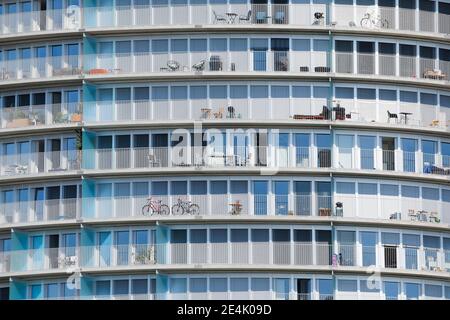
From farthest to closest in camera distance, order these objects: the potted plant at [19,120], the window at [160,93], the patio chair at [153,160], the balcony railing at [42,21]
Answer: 1. the balcony railing at [42,21]
2. the potted plant at [19,120]
3. the window at [160,93]
4. the patio chair at [153,160]

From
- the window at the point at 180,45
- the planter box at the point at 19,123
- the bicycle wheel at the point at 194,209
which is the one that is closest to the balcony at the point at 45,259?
the bicycle wheel at the point at 194,209

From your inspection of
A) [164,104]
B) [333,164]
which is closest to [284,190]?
[333,164]

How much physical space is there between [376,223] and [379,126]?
6.68 metres

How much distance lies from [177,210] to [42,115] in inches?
470

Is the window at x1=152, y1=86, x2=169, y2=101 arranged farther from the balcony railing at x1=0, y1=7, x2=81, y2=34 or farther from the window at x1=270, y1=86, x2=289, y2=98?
the window at x1=270, y1=86, x2=289, y2=98

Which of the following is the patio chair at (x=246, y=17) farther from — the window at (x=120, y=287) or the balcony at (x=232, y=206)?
the window at (x=120, y=287)

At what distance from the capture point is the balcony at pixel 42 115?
95562 millimetres

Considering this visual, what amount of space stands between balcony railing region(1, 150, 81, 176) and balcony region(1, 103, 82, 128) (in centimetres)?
209

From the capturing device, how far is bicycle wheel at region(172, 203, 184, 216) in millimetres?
92000

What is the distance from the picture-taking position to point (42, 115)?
96.2 metres

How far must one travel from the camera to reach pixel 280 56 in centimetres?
9512

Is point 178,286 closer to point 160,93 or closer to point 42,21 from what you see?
point 160,93

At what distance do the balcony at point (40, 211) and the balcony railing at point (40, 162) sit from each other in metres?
2.08

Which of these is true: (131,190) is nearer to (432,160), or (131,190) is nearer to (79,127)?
(79,127)
